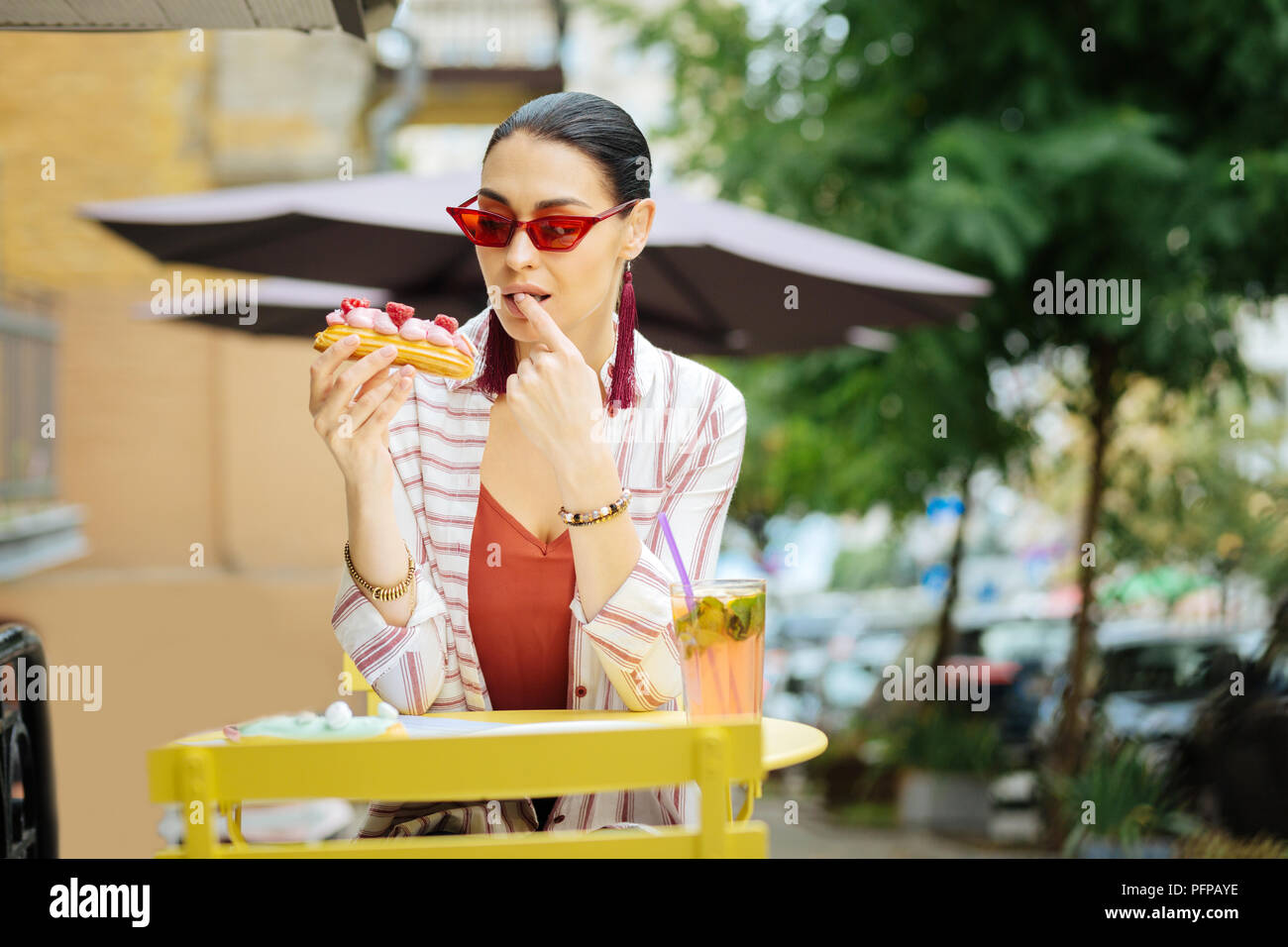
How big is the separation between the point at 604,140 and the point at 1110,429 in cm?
598

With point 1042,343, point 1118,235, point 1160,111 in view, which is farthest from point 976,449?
point 1160,111

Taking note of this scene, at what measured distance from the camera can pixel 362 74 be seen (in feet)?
27.3

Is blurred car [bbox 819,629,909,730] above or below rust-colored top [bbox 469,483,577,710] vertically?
below

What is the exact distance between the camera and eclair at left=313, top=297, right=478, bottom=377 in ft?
6.33

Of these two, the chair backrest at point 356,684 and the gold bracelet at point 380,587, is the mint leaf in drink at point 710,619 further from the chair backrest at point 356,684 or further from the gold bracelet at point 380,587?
the chair backrest at point 356,684

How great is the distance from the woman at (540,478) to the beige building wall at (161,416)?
5393mm

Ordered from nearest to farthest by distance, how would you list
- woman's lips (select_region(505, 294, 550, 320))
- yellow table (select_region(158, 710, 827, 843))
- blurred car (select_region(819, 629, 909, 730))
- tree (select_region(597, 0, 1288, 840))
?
yellow table (select_region(158, 710, 827, 843))
woman's lips (select_region(505, 294, 550, 320))
tree (select_region(597, 0, 1288, 840))
blurred car (select_region(819, 629, 909, 730))

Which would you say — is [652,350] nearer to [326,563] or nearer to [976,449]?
[976,449]

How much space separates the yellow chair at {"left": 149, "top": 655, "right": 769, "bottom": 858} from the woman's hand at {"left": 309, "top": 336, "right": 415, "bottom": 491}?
2.11ft

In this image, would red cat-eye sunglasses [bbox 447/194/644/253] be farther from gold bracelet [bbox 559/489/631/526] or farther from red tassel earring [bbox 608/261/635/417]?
gold bracelet [bbox 559/489/631/526]

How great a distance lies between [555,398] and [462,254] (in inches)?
122

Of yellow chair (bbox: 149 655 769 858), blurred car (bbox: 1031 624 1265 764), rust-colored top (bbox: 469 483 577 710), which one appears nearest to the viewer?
yellow chair (bbox: 149 655 769 858)

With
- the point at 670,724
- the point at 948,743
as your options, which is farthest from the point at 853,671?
the point at 670,724

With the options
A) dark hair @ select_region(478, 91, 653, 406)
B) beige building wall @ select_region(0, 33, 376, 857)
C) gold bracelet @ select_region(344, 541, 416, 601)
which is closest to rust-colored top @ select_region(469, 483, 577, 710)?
gold bracelet @ select_region(344, 541, 416, 601)
